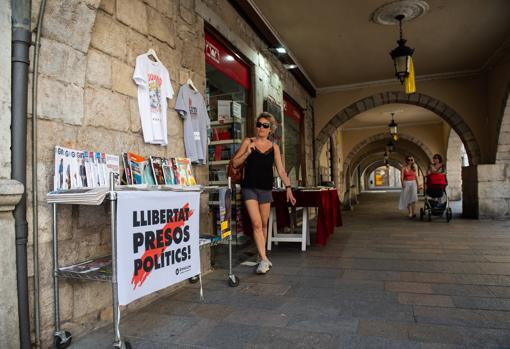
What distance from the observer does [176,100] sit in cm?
334

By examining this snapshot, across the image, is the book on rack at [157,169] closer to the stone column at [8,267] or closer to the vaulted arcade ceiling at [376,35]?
the stone column at [8,267]

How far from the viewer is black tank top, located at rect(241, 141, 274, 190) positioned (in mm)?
3570

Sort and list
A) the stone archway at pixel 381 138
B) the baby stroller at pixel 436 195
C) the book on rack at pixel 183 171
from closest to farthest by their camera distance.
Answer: the book on rack at pixel 183 171 → the baby stroller at pixel 436 195 → the stone archway at pixel 381 138

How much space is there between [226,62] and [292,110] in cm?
357

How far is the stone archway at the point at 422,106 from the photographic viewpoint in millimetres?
8648

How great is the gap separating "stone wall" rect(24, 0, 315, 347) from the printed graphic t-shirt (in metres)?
0.07

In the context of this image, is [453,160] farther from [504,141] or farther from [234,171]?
[234,171]

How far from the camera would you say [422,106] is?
30.3 ft

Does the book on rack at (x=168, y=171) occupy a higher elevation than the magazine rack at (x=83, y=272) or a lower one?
higher

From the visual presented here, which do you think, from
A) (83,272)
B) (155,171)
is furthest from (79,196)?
(155,171)

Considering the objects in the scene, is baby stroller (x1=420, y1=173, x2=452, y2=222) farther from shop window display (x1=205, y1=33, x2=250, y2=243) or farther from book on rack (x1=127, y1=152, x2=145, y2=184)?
book on rack (x1=127, y1=152, x2=145, y2=184)

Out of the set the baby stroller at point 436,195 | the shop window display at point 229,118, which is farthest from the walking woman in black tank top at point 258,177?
the baby stroller at point 436,195

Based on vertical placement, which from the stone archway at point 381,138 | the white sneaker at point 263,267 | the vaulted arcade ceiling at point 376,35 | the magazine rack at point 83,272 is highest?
the vaulted arcade ceiling at point 376,35

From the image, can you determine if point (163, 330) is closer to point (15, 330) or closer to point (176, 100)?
point (15, 330)
